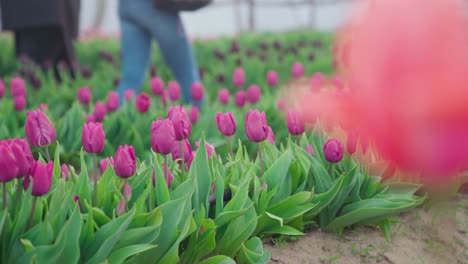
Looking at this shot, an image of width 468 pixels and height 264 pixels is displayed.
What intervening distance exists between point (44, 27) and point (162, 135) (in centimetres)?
463

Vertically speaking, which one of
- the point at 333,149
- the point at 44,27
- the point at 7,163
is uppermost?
the point at 7,163

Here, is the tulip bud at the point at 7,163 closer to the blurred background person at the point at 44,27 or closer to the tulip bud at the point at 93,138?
the tulip bud at the point at 93,138

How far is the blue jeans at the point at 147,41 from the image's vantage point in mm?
4379

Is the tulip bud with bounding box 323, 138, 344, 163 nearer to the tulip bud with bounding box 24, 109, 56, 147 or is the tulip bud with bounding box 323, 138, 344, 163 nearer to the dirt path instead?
the dirt path

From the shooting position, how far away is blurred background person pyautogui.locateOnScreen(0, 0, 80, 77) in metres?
5.88

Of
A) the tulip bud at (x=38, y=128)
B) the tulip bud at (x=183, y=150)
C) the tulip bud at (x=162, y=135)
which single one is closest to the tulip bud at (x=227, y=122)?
the tulip bud at (x=183, y=150)

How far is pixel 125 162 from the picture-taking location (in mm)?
1699

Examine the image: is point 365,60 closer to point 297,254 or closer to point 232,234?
point 232,234

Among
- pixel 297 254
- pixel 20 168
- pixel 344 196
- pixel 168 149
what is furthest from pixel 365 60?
pixel 344 196

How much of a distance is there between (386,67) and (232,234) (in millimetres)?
1230

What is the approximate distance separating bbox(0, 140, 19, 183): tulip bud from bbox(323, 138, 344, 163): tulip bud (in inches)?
38.5

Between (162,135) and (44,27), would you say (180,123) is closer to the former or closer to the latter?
(162,135)

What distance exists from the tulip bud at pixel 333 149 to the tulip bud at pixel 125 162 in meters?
0.63

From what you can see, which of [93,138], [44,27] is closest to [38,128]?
[93,138]
